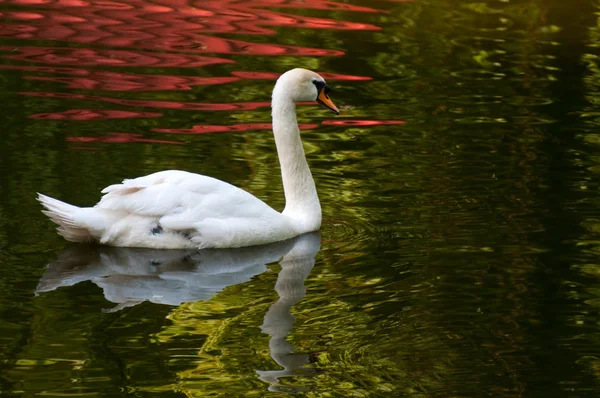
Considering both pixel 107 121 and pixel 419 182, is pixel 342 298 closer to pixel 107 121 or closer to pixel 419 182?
pixel 419 182

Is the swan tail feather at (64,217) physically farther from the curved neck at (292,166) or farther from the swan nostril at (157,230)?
the curved neck at (292,166)

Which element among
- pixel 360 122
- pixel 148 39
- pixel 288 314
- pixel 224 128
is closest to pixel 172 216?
pixel 288 314

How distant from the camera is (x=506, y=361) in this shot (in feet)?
21.8

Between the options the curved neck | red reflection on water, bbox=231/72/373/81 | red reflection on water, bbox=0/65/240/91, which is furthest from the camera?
red reflection on water, bbox=231/72/373/81

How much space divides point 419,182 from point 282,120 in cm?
153

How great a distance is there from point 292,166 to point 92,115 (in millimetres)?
3618

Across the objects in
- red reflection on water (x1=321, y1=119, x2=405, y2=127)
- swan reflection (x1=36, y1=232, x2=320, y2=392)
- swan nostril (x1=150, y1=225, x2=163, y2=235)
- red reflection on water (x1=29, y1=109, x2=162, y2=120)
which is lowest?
red reflection on water (x1=321, y1=119, x2=405, y2=127)

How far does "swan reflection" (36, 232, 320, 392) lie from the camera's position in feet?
24.7

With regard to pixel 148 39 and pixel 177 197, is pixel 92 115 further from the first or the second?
pixel 148 39

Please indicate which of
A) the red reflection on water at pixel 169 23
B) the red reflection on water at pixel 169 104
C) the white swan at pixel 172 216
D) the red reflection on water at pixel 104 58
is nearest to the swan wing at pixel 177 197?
the white swan at pixel 172 216

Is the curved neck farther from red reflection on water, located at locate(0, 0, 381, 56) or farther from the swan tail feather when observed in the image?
red reflection on water, located at locate(0, 0, 381, 56)

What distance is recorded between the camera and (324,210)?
32.5ft

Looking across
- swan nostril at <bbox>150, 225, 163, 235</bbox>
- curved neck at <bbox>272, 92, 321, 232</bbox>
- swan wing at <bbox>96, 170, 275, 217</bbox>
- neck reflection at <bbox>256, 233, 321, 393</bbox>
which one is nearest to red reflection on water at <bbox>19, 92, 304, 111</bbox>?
curved neck at <bbox>272, 92, 321, 232</bbox>

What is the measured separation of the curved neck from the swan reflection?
0.29 m
